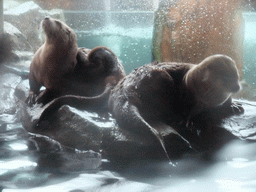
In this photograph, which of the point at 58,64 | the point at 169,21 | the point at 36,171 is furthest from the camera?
the point at 169,21

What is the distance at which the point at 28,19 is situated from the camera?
21.8 ft

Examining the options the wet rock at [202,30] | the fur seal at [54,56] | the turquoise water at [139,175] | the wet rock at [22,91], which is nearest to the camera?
the turquoise water at [139,175]

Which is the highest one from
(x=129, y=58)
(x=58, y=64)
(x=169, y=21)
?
(x=169, y=21)

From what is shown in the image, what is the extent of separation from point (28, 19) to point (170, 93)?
5826 mm

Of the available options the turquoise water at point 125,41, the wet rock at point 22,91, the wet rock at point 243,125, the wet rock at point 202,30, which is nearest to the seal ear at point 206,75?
the wet rock at point 243,125

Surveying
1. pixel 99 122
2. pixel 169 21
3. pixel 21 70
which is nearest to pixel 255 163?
pixel 99 122

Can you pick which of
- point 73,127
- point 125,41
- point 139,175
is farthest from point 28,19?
point 139,175

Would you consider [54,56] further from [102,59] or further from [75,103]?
[75,103]

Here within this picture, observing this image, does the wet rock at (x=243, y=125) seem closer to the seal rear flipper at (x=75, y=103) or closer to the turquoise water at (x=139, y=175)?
the turquoise water at (x=139, y=175)

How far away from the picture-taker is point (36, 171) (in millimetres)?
1450

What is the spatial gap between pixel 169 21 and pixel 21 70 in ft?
9.53

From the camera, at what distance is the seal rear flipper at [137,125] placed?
157 cm

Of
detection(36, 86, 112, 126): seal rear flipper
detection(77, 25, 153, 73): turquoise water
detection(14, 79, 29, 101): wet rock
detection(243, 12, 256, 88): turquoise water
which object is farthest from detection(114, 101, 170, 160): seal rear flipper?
detection(243, 12, 256, 88): turquoise water

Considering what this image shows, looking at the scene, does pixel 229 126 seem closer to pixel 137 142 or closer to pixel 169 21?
pixel 137 142
